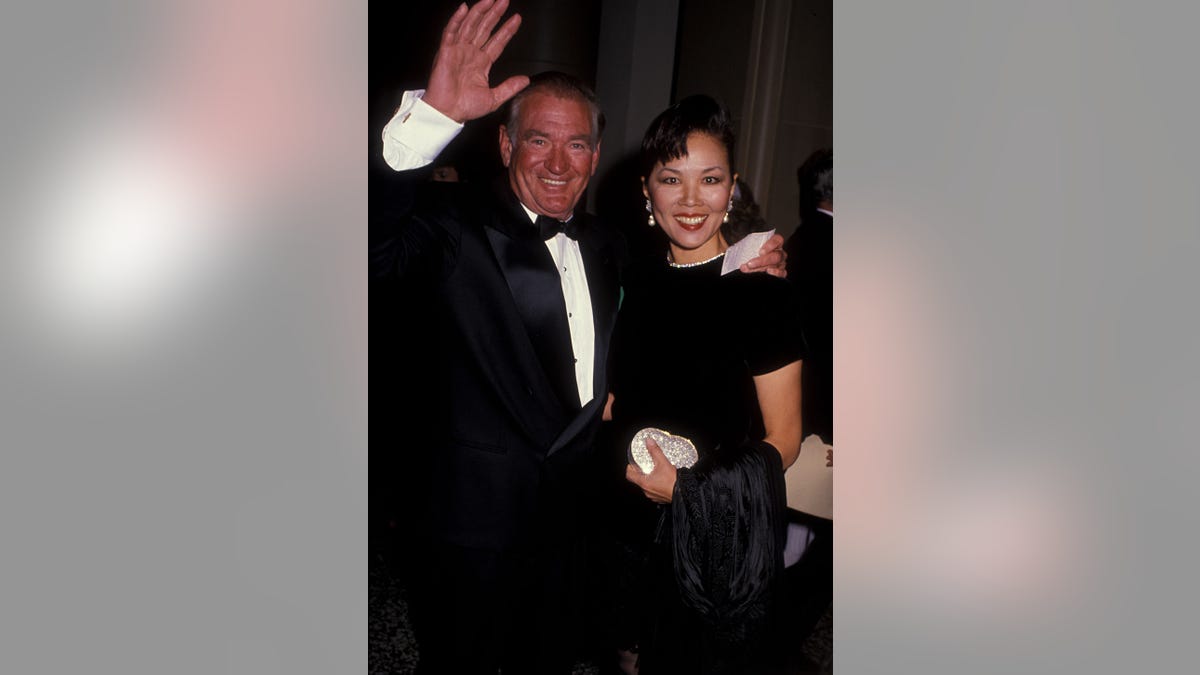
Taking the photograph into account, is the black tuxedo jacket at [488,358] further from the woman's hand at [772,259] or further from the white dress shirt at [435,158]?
the woman's hand at [772,259]

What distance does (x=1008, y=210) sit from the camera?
89.8 inches

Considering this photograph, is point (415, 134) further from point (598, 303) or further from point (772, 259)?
point (772, 259)

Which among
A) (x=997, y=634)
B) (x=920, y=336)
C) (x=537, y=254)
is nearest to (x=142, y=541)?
(x=537, y=254)

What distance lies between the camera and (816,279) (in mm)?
2223

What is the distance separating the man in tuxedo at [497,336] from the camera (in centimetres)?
191

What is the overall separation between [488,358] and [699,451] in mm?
495

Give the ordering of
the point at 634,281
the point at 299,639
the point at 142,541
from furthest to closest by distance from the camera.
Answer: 1. the point at 634,281
2. the point at 299,639
3. the point at 142,541

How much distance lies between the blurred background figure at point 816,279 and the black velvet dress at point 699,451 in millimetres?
67

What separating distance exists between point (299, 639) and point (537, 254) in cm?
87

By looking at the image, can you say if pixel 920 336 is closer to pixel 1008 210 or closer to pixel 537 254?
pixel 1008 210

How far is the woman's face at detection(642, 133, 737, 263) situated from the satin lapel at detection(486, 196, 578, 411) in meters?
0.28

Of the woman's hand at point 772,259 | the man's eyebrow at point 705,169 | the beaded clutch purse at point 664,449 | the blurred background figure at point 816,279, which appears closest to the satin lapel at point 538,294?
the beaded clutch purse at point 664,449

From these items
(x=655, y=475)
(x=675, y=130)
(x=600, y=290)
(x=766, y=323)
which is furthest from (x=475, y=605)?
(x=675, y=130)

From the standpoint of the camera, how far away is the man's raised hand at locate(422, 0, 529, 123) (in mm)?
1891
